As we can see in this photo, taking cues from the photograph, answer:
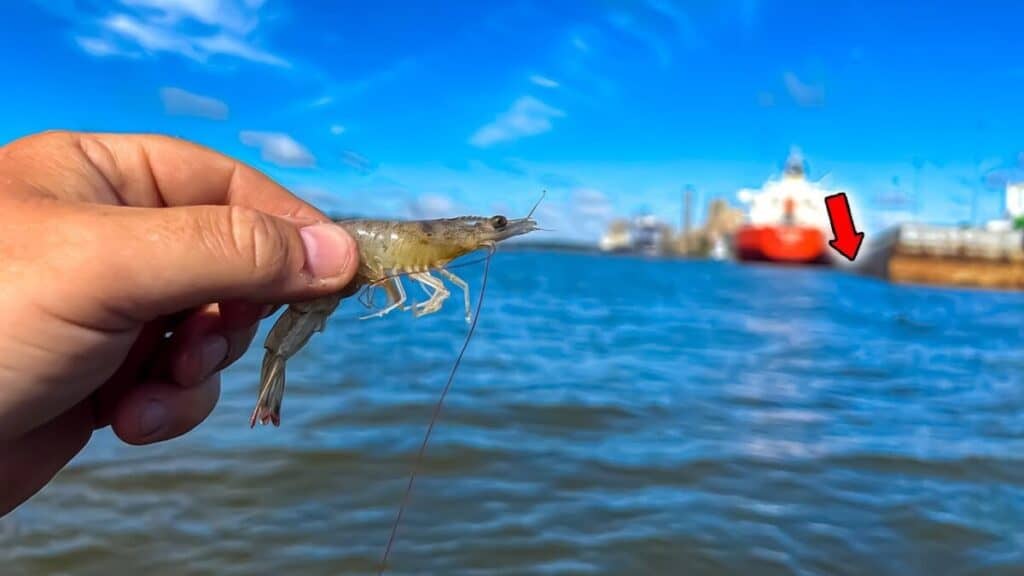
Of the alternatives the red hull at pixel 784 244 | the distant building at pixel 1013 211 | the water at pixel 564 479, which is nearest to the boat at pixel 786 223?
the red hull at pixel 784 244

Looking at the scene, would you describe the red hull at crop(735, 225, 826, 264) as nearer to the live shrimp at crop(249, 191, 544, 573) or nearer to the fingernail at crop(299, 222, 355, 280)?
the live shrimp at crop(249, 191, 544, 573)

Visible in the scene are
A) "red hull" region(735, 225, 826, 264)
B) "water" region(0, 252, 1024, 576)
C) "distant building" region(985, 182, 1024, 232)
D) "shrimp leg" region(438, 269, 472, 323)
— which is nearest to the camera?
"shrimp leg" region(438, 269, 472, 323)

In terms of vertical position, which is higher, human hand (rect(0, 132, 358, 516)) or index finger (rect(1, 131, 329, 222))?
index finger (rect(1, 131, 329, 222))

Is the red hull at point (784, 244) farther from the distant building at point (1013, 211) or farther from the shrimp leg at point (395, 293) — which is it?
the shrimp leg at point (395, 293)

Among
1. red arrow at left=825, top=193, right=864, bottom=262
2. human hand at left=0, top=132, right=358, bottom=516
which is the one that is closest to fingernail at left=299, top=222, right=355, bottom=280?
human hand at left=0, top=132, right=358, bottom=516

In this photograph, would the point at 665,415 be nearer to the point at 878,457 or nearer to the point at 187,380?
the point at 878,457

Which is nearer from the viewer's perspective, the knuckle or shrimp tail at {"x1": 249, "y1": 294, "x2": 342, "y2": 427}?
the knuckle

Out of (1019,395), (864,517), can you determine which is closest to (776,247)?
(1019,395)
